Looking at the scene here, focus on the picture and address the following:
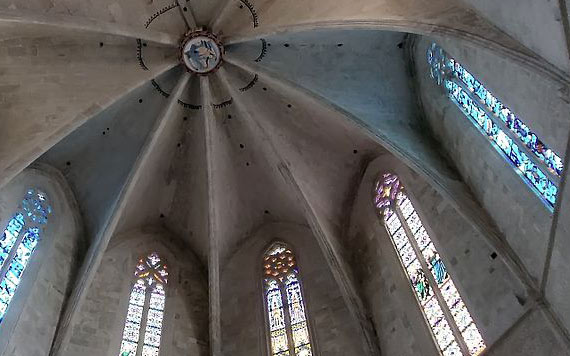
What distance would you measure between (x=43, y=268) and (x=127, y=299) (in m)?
1.89

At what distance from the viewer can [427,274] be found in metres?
11.2

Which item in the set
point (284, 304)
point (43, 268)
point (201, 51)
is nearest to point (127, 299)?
point (43, 268)

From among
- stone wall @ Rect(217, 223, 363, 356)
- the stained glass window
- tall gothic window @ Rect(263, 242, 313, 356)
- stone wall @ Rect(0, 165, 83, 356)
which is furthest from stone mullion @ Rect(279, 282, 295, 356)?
the stained glass window

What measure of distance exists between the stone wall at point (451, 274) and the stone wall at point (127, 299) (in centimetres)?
341

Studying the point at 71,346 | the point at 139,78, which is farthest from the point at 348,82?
the point at 71,346

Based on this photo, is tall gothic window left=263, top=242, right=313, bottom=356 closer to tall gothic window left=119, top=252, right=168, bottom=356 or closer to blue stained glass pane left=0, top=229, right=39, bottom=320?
tall gothic window left=119, top=252, right=168, bottom=356

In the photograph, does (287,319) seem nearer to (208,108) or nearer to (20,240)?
(208,108)

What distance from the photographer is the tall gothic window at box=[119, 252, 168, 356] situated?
1223 centimetres

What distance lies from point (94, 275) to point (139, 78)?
4.01 metres

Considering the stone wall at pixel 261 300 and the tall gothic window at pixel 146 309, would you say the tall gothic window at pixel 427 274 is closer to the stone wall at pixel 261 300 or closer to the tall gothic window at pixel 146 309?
the stone wall at pixel 261 300

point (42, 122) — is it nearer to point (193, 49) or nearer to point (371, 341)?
point (193, 49)

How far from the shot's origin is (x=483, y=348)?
966cm

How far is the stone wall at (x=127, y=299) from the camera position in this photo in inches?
470

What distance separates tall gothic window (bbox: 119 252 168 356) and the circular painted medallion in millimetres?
4248
